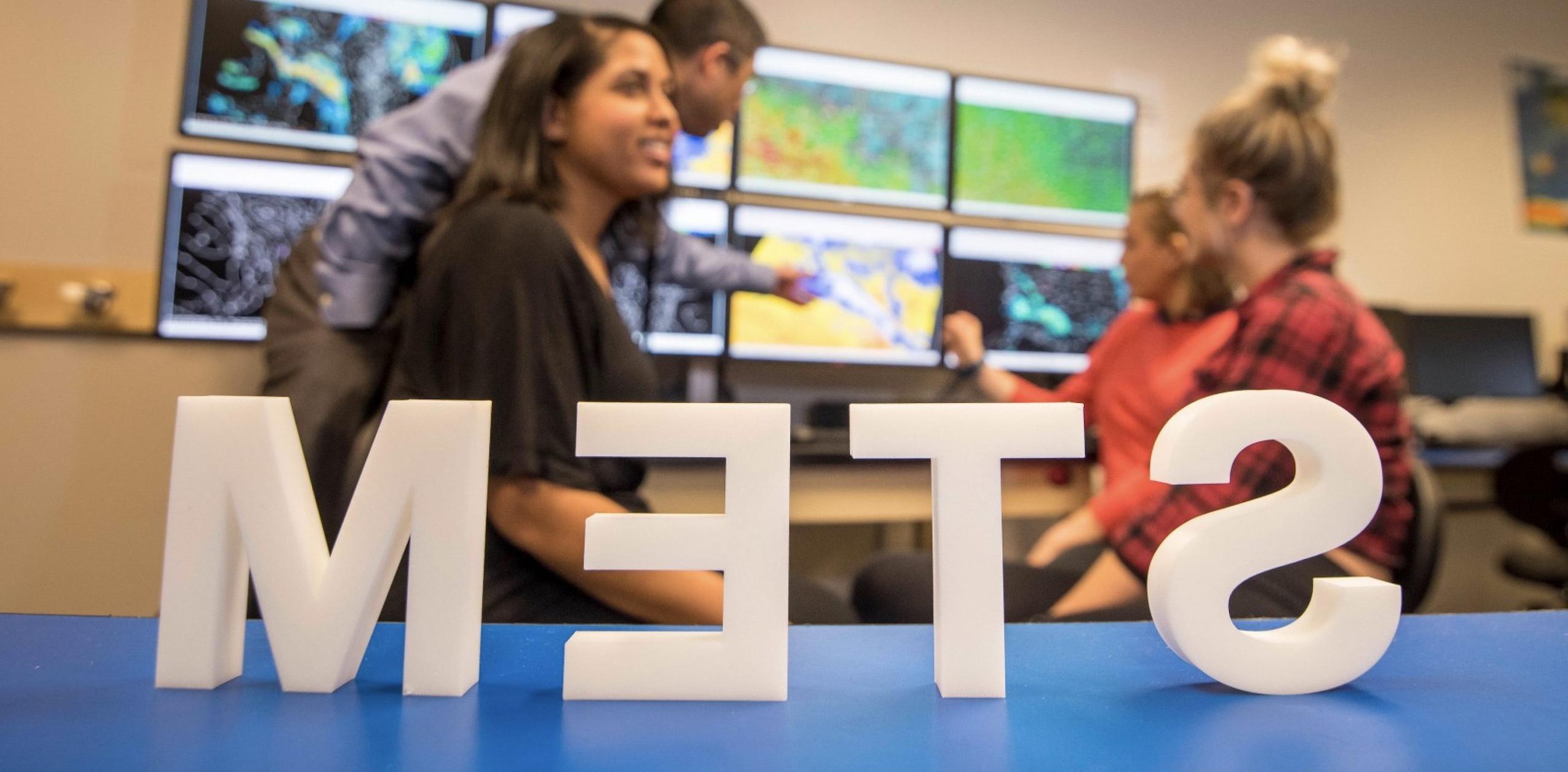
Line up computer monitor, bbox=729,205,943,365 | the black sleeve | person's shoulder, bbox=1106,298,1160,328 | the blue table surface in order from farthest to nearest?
computer monitor, bbox=729,205,943,365 < person's shoulder, bbox=1106,298,1160,328 < the black sleeve < the blue table surface

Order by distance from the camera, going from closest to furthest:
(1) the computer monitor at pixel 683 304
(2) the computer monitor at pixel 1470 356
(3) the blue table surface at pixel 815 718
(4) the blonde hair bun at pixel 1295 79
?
(3) the blue table surface at pixel 815 718
(4) the blonde hair bun at pixel 1295 79
(1) the computer monitor at pixel 683 304
(2) the computer monitor at pixel 1470 356

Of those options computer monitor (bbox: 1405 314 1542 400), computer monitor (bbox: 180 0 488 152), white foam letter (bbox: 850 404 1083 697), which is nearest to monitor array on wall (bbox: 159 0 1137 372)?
computer monitor (bbox: 180 0 488 152)

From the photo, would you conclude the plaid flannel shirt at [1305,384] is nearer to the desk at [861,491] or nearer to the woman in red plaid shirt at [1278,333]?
the woman in red plaid shirt at [1278,333]

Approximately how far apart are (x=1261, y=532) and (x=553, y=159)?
1.04m

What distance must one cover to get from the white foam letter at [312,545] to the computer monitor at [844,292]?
1.98 m

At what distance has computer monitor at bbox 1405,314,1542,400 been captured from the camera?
129 inches

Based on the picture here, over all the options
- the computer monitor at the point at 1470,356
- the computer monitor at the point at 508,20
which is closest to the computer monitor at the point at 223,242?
the computer monitor at the point at 508,20

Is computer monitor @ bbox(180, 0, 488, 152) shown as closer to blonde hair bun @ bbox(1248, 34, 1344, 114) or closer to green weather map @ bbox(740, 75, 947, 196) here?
green weather map @ bbox(740, 75, 947, 196)

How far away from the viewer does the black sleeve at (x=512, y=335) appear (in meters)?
0.98

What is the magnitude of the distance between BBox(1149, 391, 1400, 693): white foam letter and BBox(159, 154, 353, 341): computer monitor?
2258 millimetres

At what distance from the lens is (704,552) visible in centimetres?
59

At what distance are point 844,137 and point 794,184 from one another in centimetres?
24

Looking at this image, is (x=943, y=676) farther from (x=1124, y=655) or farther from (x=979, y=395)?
(x=979, y=395)

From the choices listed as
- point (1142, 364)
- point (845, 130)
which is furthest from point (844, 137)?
point (1142, 364)
